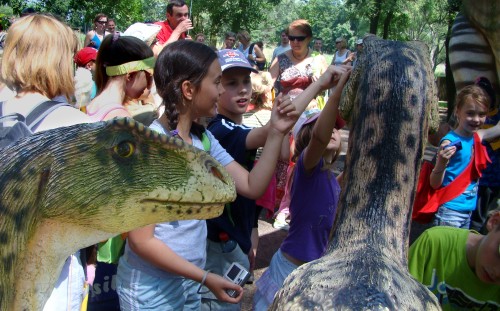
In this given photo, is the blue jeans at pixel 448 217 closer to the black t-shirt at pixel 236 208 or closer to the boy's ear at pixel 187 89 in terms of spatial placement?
the black t-shirt at pixel 236 208

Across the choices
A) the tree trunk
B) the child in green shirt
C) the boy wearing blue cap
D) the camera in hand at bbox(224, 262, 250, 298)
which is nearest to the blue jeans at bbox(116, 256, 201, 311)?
the camera in hand at bbox(224, 262, 250, 298)

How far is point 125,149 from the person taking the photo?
1.06 metres

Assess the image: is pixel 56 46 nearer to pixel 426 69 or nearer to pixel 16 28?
pixel 16 28

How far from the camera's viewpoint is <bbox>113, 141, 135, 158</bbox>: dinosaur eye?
1052mm

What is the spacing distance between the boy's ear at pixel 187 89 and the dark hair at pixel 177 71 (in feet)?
0.04

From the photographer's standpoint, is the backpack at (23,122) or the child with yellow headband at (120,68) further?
the child with yellow headband at (120,68)

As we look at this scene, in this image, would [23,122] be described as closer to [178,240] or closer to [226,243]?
[178,240]

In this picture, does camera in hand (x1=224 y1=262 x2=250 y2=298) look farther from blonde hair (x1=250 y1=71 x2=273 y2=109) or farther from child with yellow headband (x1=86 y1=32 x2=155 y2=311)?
blonde hair (x1=250 y1=71 x2=273 y2=109)

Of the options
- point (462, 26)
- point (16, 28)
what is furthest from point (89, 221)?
point (462, 26)

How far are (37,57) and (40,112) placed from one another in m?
0.27

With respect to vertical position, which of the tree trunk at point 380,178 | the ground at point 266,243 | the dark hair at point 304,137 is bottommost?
the ground at point 266,243

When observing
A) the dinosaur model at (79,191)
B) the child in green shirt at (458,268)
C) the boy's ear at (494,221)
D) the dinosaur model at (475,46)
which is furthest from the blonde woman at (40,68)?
the dinosaur model at (475,46)

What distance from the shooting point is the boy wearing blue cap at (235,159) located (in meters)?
2.70

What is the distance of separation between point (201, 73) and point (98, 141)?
131cm
